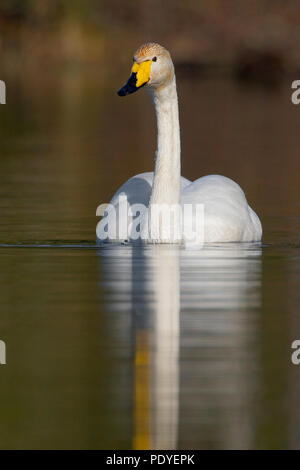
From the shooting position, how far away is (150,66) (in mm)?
10273

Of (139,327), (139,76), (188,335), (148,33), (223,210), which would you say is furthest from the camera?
(148,33)

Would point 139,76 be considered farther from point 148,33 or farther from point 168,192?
point 148,33

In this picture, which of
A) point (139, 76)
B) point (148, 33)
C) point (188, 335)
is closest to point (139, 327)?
point (188, 335)

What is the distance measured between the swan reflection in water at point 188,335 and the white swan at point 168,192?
13 centimetres

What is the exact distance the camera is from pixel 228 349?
701 cm

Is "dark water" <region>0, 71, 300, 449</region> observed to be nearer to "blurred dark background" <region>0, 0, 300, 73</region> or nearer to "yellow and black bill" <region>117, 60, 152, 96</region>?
"yellow and black bill" <region>117, 60, 152, 96</region>

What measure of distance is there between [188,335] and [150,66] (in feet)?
11.3

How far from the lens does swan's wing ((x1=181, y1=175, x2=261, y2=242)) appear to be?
10242 millimetres

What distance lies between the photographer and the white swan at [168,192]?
1020 cm

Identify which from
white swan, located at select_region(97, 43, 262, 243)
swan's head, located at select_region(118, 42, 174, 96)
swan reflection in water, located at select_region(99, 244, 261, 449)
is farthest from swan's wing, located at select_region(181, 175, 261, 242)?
swan's head, located at select_region(118, 42, 174, 96)

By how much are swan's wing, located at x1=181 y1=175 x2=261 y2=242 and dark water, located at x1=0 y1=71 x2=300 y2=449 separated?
0.13 meters

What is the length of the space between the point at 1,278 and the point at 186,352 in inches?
101

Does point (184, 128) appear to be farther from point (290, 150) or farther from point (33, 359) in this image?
point (33, 359)

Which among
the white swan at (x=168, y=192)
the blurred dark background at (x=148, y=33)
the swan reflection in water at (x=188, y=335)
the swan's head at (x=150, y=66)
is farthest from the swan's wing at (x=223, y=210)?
the blurred dark background at (x=148, y=33)
